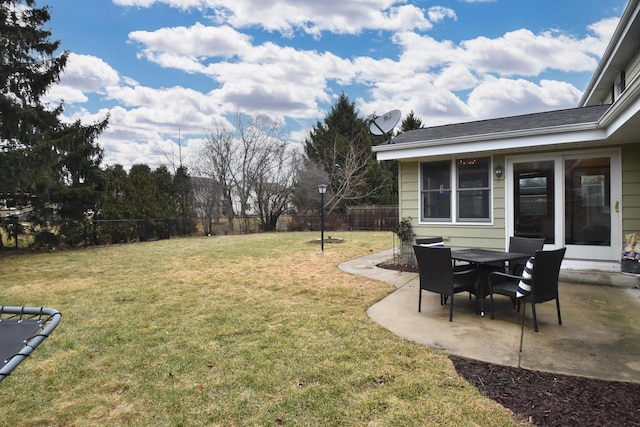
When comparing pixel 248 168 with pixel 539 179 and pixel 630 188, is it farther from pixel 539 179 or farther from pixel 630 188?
pixel 630 188

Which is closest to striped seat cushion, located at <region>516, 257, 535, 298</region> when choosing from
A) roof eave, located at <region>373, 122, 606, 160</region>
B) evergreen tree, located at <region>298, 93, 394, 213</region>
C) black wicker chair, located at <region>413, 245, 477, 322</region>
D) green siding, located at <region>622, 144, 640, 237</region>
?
black wicker chair, located at <region>413, 245, 477, 322</region>

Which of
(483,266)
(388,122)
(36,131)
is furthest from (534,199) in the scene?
(36,131)

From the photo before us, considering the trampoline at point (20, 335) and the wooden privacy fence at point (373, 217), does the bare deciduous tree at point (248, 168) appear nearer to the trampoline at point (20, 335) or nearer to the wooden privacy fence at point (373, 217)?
the wooden privacy fence at point (373, 217)

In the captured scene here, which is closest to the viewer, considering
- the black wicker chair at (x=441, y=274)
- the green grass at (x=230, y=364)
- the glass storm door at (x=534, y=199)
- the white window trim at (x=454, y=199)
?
the green grass at (x=230, y=364)

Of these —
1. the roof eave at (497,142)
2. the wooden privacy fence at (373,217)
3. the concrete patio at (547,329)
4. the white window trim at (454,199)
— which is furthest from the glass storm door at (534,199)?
the wooden privacy fence at (373,217)

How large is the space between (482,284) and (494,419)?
7.66ft

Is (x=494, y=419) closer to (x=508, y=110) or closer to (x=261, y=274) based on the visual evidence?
(x=261, y=274)

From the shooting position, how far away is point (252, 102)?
61.5 ft

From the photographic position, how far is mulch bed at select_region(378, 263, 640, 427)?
2150mm

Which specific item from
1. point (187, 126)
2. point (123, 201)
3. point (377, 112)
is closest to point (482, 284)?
point (123, 201)

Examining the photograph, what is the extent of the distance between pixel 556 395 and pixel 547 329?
1433mm

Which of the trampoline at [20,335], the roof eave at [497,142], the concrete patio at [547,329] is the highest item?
the roof eave at [497,142]

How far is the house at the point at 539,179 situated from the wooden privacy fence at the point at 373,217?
10.0m

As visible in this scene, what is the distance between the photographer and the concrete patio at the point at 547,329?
2885mm
